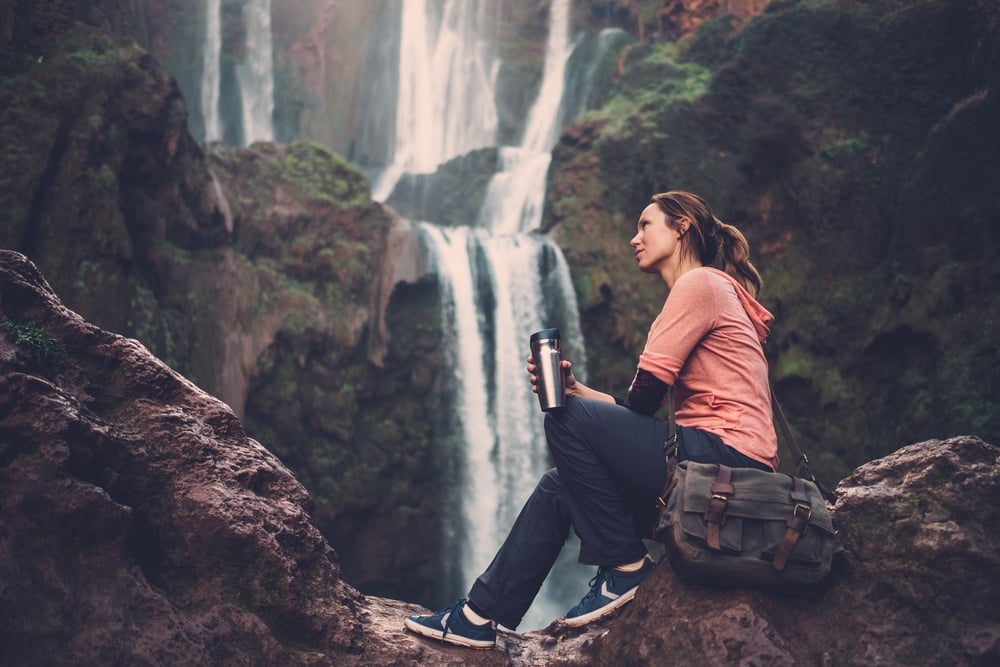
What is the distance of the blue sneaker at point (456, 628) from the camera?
8.86 feet

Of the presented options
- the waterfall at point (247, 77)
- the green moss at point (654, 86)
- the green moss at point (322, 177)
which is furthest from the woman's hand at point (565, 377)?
the waterfall at point (247, 77)

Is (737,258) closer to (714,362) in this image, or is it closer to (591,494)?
(714,362)

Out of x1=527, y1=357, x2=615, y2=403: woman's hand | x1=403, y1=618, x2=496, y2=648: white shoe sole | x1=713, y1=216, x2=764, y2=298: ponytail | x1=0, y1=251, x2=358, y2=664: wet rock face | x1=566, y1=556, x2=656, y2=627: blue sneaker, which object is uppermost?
x1=713, y1=216, x2=764, y2=298: ponytail

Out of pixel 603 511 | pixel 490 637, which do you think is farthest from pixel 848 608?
pixel 490 637

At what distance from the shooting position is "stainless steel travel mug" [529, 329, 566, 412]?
2.45m

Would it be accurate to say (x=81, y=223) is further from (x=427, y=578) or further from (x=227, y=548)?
(x=427, y=578)

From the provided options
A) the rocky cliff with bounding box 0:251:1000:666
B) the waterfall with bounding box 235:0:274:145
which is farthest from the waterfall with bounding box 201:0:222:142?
the rocky cliff with bounding box 0:251:1000:666

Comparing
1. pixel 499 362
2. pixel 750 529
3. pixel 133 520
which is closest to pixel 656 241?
pixel 750 529

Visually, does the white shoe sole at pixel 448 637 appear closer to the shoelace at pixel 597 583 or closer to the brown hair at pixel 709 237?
the shoelace at pixel 597 583

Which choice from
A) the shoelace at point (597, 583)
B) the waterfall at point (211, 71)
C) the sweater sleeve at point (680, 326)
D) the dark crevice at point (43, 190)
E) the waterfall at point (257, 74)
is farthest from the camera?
the waterfall at point (257, 74)

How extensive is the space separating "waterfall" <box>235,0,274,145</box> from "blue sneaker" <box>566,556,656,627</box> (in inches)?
848

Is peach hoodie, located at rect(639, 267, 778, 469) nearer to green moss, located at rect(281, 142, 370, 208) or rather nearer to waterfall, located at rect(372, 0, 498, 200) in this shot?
green moss, located at rect(281, 142, 370, 208)

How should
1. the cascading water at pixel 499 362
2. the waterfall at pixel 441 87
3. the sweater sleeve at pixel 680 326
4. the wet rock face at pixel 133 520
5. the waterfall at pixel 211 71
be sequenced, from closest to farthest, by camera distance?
the wet rock face at pixel 133 520
the sweater sleeve at pixel 680 326
the cascading water at pixel 499 362
the waterfall at pixel 211 71
the waterfall at pixel 441 87

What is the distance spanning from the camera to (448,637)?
274 centimetres
